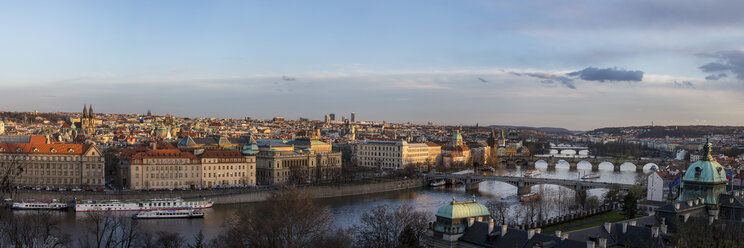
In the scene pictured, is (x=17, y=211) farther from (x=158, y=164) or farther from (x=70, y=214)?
(x=158, y=164)

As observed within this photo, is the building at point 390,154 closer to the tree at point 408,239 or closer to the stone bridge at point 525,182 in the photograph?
the stone bridge at point 525,182

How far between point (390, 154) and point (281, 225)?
58.5 meters

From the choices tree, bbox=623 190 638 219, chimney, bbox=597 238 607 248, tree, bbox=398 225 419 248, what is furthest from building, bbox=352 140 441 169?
chimney, bbox=597 238 607 248

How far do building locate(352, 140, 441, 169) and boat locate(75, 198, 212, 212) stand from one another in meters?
41.1

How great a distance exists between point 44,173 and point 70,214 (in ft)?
36.1

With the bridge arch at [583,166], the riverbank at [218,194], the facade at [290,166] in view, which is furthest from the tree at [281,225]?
the bridge arch at [583,166]

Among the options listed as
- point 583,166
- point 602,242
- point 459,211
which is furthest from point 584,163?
point 602,242

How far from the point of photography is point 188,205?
147ft

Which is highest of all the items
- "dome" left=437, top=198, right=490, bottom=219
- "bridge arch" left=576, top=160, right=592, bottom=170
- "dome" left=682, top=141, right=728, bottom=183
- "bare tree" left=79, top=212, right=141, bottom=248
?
"dome" left=682, top=141, right=728, bottom=183

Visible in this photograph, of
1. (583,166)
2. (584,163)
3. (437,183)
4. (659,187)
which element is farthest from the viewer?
(584,163)

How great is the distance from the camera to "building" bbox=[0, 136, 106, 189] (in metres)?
50.8

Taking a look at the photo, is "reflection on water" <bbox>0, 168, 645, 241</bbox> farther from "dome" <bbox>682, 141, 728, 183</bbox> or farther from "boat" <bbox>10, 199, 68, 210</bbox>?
"dome" <bbox>682, 141, 728, 183</bbox>

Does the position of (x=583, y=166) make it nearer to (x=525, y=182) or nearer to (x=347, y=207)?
(x=525, y=182)

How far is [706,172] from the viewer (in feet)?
93.9
